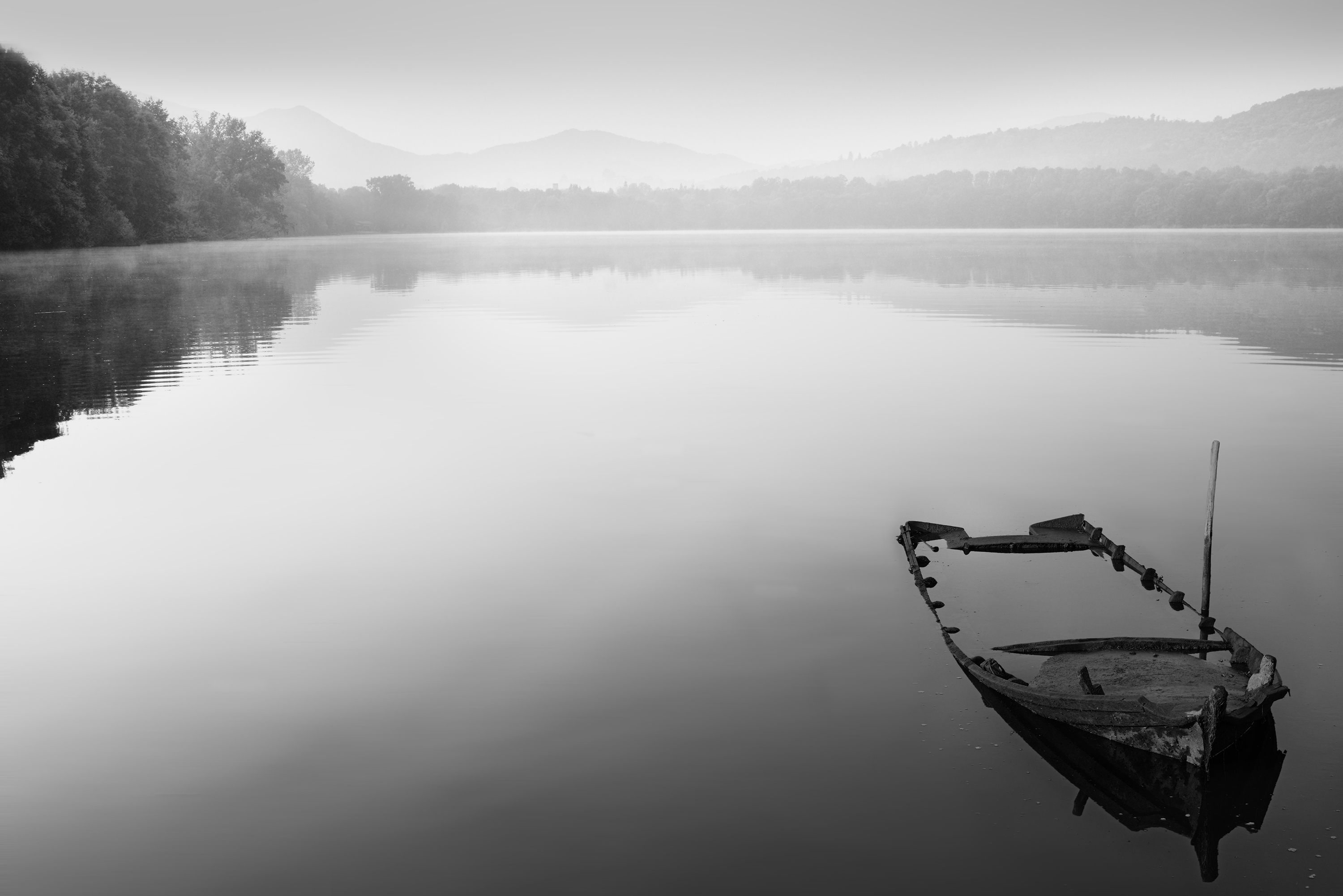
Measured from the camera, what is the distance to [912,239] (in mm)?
185750

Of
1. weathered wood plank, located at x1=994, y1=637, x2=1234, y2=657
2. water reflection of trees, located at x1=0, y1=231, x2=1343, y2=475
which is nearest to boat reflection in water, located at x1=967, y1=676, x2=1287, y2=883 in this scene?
weathered wood plank, located at x1=994, y1=637, x2=1234, y2=657

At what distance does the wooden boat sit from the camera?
365 inches

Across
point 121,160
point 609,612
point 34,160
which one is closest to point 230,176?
point 121,160

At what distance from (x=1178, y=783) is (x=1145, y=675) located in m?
1.78

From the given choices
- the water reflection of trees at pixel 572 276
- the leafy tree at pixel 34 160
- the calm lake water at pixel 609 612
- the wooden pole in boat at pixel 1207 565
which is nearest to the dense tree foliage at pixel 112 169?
the leafy tree at pixel 34 160

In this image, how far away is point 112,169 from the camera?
399 feet

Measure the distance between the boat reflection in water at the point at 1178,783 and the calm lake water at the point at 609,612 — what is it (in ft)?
0.52

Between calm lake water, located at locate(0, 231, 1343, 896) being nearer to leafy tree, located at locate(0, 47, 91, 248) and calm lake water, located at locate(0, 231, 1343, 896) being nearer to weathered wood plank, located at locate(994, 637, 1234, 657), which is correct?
weathered wood plank, located at locate(994, 637, 1234, 657)

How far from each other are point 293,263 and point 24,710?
105 meters

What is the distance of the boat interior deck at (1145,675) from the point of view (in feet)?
34.5

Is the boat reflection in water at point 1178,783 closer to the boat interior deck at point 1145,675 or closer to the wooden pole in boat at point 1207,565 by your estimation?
the boat interior deck at point 1145,675

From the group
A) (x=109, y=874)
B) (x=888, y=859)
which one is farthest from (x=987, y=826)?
(x=109, y=874)

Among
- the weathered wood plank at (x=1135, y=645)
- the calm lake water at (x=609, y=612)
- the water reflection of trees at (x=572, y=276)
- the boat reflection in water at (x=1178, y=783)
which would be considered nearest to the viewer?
the calm lake water at (x=609, y=612)

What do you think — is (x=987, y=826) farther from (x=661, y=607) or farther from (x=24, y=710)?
(x=24, y=710)
